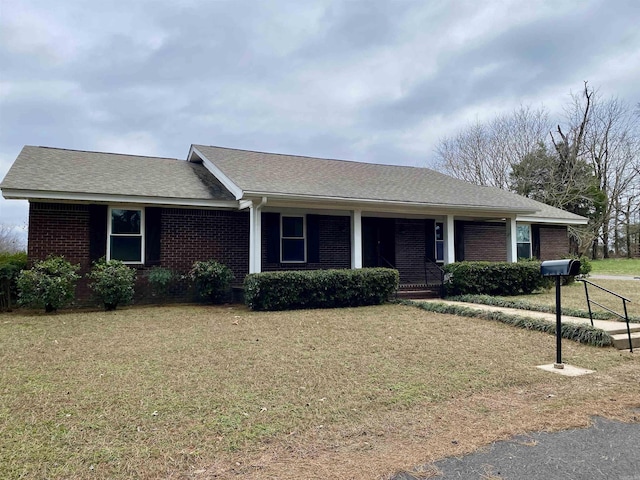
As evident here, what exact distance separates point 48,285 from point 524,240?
16.4 m

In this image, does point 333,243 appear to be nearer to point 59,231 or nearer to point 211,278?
point 211,278

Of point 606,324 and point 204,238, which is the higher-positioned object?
point 204,238

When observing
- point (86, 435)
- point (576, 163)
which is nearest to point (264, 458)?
point (86, 435)

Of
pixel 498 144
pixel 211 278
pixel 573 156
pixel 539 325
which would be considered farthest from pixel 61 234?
pixel 573 156

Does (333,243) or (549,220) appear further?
(549,220)

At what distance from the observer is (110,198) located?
34.6ft

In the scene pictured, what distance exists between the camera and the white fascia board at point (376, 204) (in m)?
10.8

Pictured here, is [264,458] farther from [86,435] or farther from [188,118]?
[188,118]

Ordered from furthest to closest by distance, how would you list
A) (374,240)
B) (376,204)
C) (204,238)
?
(374,240), (204,238), (376,204)

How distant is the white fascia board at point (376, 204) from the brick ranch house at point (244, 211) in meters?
0.03

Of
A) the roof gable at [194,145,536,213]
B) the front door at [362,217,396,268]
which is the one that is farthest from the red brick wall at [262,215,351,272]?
the roof gable at [194,145,536,213]

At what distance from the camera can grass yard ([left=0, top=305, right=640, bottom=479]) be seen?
10.0ft

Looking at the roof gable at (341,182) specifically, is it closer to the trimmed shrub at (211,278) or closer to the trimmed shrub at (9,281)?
the trimmed shrub at (211,278)

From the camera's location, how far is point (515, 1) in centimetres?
1141
